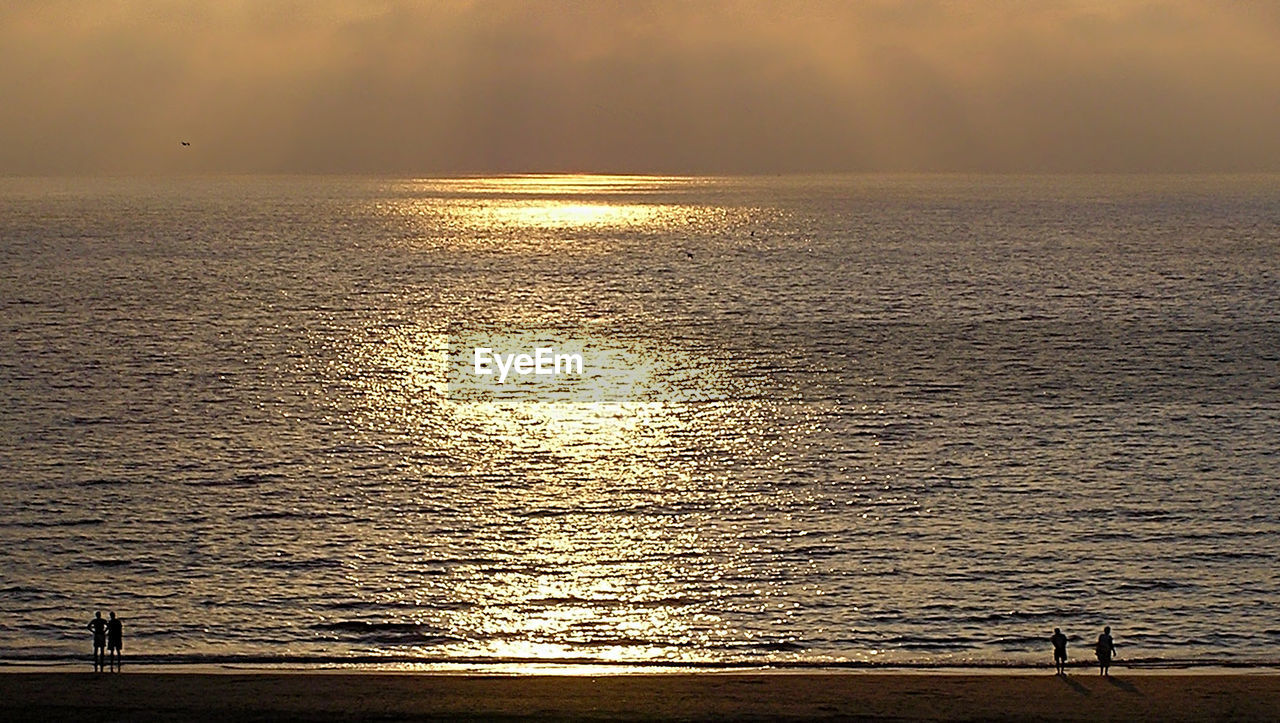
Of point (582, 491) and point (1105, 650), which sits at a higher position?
point (582, 491)

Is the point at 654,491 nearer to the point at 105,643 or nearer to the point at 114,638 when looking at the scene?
the point at 105,643

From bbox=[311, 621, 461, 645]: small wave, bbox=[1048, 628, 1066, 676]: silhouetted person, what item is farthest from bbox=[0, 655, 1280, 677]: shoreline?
bbox=[311, 621, 461, 645]: small wave

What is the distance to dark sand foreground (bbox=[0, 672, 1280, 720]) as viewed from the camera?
29344 mm

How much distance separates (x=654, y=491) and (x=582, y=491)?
239 centimetres

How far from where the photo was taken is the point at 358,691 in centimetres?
3114

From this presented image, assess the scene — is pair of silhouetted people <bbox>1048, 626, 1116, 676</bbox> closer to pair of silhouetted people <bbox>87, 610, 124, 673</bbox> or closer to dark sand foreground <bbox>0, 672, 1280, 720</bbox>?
dark sand foreground <bbox>0, 672, 1280, 720</bbox>

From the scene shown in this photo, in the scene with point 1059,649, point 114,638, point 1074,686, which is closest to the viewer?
point 1074,686

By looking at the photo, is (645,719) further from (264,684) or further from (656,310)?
(656,310)

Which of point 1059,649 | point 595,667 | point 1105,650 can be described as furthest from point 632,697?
point 1105,650

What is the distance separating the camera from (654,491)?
5150cm

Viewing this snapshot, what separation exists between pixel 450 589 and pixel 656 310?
75.8m

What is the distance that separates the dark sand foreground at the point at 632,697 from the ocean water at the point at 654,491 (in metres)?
2.79

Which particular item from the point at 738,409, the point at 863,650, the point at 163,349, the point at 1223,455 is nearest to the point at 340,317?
the point at 163,349

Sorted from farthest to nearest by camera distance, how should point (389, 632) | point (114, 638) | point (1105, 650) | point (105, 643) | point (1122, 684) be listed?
1. point (389, 632)
2. point (105, 643)
3. point (114, 638)
4. point (1105, 650)
5. point (1122, 684)
